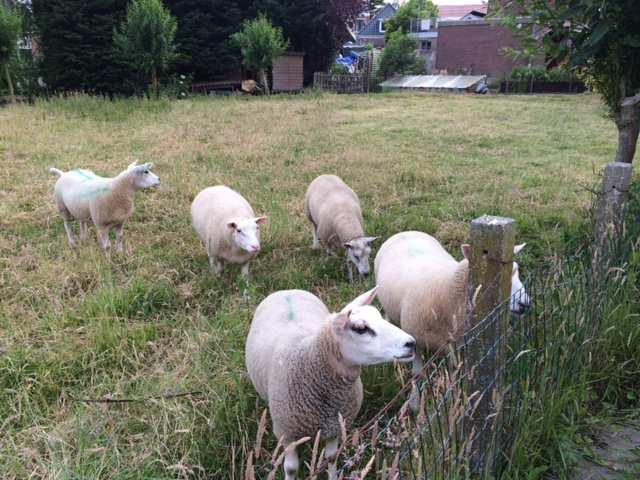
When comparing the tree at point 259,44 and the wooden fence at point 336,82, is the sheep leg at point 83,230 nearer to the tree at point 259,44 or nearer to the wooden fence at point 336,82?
the tree at point 259,44

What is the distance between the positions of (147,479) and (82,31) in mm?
22556

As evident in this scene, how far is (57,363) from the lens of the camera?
10.4 ft

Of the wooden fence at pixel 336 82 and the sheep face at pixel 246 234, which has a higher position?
the wooden fence at pixel 336 82

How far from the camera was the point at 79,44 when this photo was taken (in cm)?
2066

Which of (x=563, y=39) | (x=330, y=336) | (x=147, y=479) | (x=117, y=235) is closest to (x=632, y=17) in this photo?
(x=563, y=39)

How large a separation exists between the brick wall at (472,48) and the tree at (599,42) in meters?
31.8

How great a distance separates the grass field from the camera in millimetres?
2543

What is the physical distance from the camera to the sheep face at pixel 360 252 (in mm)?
4821

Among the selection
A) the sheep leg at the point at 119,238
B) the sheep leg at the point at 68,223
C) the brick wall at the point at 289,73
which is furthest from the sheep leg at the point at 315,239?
the brick wall at the point at 289,73

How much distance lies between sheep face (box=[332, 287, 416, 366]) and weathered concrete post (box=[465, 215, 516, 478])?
0.87 ft

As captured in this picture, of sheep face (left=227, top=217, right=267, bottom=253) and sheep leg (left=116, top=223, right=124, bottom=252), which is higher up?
sheep face (left=227, top=217, right=267, bottom=253)

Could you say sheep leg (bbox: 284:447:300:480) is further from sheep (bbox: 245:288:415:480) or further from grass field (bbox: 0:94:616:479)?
grass field (bbox: 0:94:616:479)

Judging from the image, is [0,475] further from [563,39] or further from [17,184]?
[17,184]

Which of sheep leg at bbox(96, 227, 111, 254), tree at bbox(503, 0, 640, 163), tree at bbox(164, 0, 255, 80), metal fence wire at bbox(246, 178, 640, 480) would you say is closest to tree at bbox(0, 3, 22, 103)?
tree at bbox(164, 0, 255, 80)
